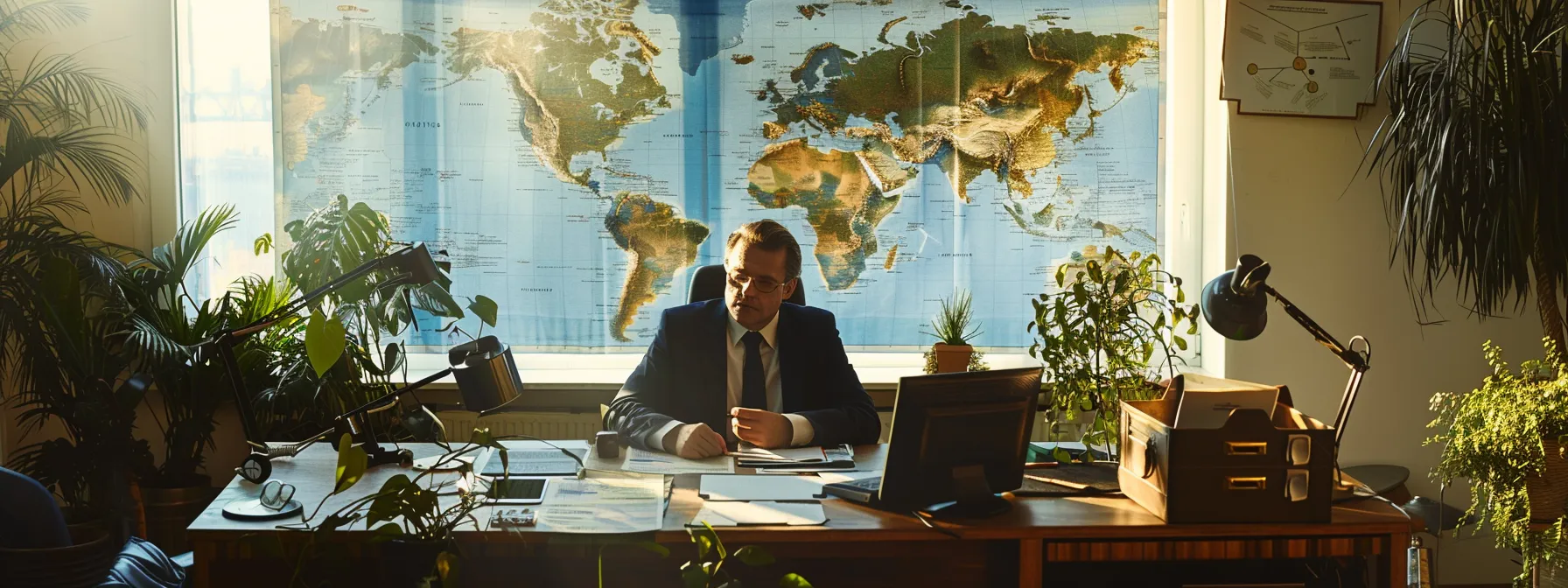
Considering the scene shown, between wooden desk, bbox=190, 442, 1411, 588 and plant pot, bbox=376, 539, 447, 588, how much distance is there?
0.19 m

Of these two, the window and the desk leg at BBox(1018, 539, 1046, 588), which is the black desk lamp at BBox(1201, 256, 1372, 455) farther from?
the window

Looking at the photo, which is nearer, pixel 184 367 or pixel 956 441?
pixel 956 441

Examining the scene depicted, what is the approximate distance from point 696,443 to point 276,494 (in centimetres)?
87

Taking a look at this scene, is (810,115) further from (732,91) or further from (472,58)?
(472,58)

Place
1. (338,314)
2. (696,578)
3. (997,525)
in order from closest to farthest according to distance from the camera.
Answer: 1. (696,578)
2. (997,525)
3. (338,314)

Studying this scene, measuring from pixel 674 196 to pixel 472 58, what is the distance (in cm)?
86

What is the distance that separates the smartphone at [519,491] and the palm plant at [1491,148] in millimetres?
2641

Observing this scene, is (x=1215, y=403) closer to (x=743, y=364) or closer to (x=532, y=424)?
(x=743, y=364)

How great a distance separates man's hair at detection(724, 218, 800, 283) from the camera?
2848mm

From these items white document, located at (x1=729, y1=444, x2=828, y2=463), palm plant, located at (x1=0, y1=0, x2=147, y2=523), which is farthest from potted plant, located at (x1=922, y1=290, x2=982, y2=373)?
palm plant, located at (x1=0, y1=0, x2=147, y2=523)

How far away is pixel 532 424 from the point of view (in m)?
3.93

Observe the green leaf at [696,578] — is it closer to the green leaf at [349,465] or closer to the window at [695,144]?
the green leaf at [349,465]

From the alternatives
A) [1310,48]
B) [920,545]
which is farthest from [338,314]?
[1310,48]

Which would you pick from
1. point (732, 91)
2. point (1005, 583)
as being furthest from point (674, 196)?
point (1005, 583)
